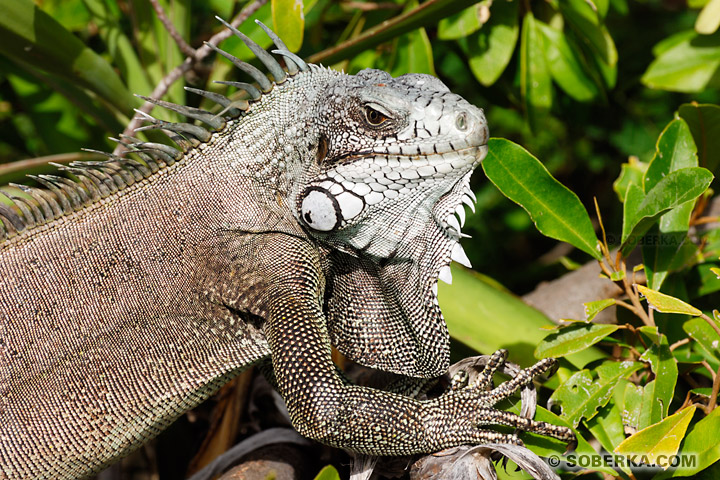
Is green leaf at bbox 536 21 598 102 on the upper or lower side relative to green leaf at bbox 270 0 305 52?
lower

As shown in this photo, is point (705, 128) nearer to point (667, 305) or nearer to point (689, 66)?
point (689, 66)

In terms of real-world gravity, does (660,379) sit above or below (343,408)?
below

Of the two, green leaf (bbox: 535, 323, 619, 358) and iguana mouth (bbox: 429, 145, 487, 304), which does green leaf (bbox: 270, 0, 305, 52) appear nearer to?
iguana mouth (bbox: 429, 145, 487, 304)

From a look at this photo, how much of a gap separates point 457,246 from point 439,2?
4.13 feet

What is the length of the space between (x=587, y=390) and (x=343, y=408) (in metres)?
1.00

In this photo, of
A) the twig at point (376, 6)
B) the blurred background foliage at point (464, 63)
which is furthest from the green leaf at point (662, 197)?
the twig at point (376, 6)

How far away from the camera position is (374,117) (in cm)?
263

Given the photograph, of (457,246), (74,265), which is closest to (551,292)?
(457,246)

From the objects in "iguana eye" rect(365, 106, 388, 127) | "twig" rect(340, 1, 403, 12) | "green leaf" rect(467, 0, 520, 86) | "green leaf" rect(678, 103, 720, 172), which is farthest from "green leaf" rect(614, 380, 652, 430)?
"twig" rect(340, 1, 403, 12)

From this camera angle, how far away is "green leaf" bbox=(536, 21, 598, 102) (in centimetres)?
408

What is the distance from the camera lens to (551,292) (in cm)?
400

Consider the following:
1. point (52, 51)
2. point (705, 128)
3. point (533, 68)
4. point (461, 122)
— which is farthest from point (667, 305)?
point (52, 51)

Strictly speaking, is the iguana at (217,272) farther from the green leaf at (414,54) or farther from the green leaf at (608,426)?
the green leaf at (414,54)

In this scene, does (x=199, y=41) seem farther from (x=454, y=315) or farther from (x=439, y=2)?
(x=454, y=315)
